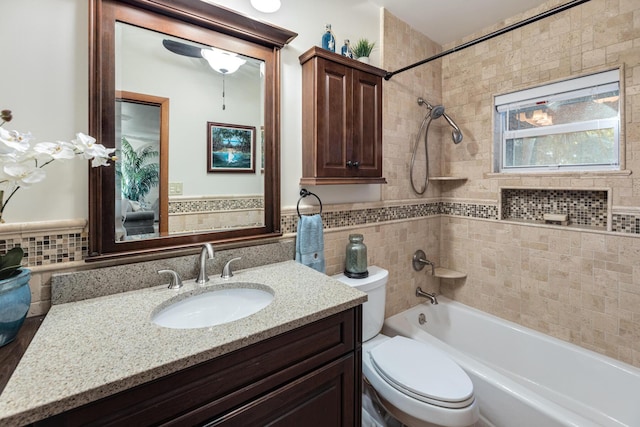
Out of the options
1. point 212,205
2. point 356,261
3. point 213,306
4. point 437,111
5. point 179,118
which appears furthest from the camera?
point 437,111

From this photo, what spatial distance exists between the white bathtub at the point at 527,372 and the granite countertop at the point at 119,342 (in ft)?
2.76

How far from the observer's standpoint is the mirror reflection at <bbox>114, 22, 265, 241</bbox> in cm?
114

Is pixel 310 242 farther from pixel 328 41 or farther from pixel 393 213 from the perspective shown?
pixel 328 41

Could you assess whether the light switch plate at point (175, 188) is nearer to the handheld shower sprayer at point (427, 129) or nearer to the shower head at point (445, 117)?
the handheld shower sprayer at point (427, 129)

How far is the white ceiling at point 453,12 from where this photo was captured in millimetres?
1918

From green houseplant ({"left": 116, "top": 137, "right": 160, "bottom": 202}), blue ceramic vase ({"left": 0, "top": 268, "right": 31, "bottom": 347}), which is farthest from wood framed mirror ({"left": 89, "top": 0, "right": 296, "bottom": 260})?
blue ceramic vase ({"left": 0, "top": 268, "right": 31, "bottom": 347})

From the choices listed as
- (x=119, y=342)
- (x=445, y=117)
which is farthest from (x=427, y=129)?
(x=119, y=342)

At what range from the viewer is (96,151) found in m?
0.93

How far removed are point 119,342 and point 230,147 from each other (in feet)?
3.02

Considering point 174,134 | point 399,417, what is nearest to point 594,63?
point 399,417

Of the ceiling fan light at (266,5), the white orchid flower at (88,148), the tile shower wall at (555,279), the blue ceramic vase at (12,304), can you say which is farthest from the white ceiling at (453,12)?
the blue ceramic vase at (12,304)

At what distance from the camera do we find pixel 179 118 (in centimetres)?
126

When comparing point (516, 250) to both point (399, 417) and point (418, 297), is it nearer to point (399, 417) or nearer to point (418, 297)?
point (418, 297)

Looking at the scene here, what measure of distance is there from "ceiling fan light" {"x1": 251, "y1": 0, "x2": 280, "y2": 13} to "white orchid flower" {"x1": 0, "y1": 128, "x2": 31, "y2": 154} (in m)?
1.12
